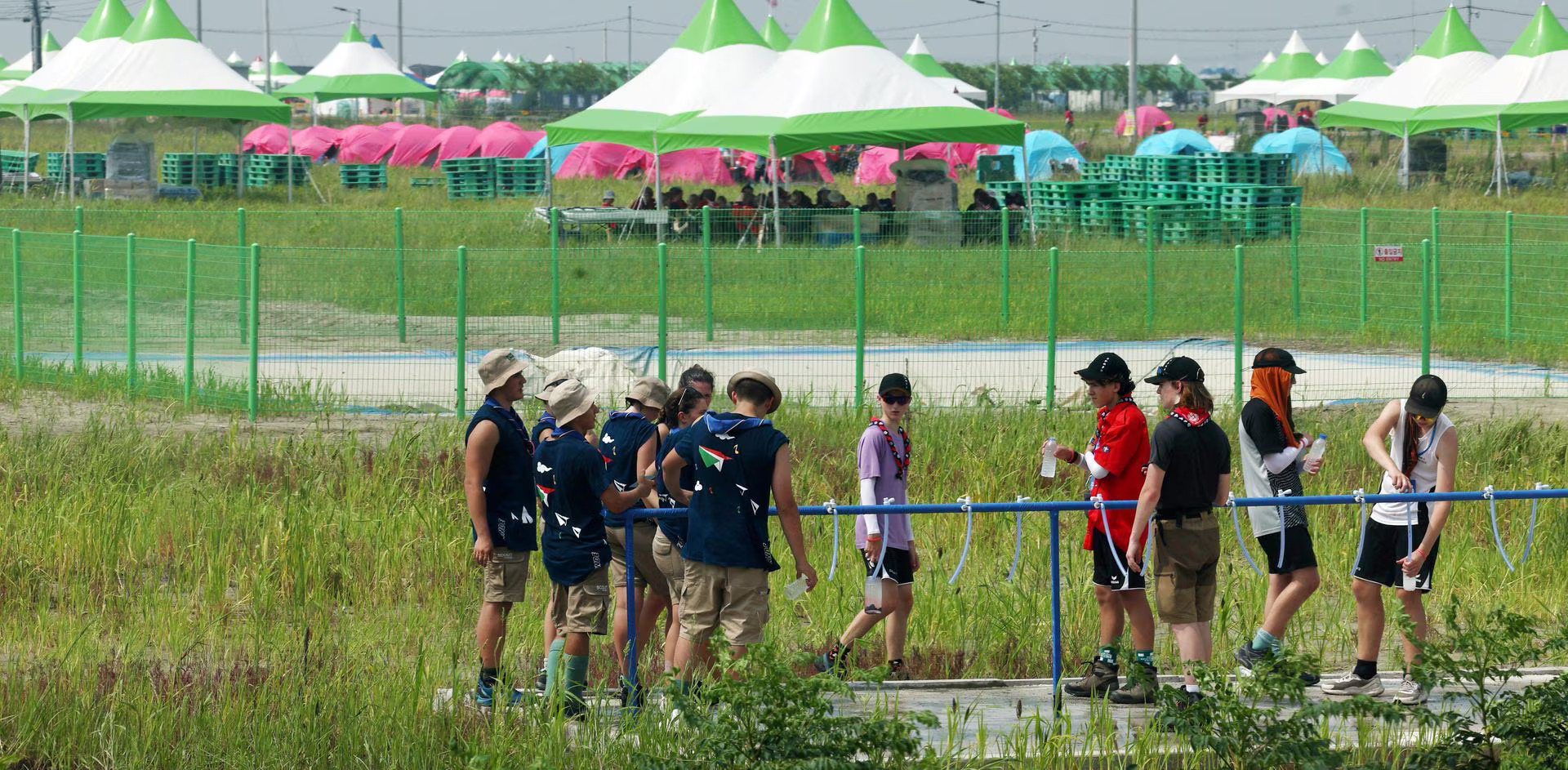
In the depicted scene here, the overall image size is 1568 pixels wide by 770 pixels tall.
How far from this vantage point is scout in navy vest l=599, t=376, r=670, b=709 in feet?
24.5

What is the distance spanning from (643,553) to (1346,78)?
55.2 m

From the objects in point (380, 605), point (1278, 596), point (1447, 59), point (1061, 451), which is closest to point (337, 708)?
point (380, 605)

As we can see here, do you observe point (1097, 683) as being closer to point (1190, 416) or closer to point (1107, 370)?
point (1190, 416)

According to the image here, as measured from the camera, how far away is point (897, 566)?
767 centimetres

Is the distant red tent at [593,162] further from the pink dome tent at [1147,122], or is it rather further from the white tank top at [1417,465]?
the white tank top at [1417,465]

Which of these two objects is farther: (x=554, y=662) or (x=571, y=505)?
(x=554, y=662)

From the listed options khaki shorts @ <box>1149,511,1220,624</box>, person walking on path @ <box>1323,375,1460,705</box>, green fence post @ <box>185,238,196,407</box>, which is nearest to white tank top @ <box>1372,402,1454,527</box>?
person walking on path @ <box>1323,375,1460,705</box>

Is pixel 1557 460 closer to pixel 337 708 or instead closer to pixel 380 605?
pixel 380 605

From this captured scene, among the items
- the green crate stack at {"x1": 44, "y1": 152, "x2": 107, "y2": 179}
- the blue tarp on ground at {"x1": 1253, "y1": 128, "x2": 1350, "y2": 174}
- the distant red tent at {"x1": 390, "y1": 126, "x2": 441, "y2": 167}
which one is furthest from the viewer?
the distant red tent at {"x1": 390, "y1": 126, "x2": 441, "y2": 167}

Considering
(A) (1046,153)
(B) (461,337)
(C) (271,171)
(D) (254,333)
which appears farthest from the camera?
(A) (1046,153)

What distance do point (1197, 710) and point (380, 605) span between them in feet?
14.8

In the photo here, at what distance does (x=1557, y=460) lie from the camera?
492 inches

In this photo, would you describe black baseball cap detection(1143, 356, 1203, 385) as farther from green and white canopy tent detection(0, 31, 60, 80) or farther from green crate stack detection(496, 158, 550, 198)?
green and white canopy tent detection(0, 31, 60, 80)

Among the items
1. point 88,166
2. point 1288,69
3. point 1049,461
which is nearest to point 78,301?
point 1049,461
